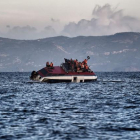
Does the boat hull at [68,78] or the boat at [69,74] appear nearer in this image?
the boat hull at [68,78]

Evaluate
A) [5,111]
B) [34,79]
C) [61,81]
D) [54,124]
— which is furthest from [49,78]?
[54,124]

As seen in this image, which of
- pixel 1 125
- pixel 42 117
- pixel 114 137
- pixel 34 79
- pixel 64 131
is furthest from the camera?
pixel 34 79

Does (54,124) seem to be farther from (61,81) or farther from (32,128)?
(61,81)

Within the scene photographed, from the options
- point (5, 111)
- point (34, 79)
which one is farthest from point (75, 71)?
point (5, 111)

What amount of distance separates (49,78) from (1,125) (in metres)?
58.7

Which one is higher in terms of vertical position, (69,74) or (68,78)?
(69,74)

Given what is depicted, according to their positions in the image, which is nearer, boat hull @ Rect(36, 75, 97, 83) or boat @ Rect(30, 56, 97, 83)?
boat hull @ Rect(36, 75, 97, 83)

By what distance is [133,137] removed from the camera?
76.3 feet

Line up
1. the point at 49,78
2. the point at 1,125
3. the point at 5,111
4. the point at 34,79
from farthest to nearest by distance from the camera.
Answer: the point at 34,79, the point at 49,78, the point at 5,111, the point at 1,125

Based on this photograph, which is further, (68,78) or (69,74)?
(69,74)

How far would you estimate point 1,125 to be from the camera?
2680 cm

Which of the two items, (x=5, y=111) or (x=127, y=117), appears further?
(x=5, y=111)

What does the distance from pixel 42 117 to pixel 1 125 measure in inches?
177

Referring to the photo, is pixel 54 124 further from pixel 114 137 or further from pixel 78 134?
pixel 114 137
